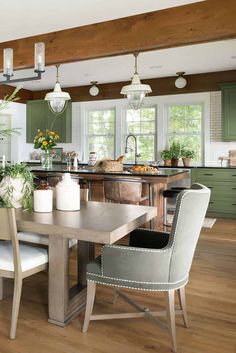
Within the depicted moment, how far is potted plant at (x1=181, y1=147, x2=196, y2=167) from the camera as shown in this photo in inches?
259

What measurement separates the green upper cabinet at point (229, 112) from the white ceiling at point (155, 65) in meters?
0.43

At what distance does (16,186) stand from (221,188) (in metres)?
4.46

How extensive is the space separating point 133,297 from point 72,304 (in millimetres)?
560

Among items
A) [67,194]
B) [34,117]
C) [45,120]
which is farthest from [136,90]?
[34,117]

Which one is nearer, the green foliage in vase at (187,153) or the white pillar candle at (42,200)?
the white pillar candle at (42,200)

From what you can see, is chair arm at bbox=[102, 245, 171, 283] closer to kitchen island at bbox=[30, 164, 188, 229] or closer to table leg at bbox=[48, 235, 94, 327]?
table leg at bbox=[48, 235, 94, 327]

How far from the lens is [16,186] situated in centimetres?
241

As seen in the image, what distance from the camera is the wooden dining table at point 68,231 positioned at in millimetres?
1896

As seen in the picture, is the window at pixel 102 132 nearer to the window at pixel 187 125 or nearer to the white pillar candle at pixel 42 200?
the window at pixel 187 125

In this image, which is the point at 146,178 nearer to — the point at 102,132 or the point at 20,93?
the point at 102,132

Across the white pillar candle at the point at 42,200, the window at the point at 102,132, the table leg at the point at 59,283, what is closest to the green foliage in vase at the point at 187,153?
the window at the point at 102,132

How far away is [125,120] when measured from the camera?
24.8 feet

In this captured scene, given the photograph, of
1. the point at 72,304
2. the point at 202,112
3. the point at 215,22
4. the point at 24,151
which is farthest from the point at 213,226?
the point at 24,151

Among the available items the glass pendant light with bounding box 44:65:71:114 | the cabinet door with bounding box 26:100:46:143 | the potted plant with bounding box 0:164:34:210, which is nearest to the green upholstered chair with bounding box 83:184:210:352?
the potted plant with bounding box 0:164:34:210
